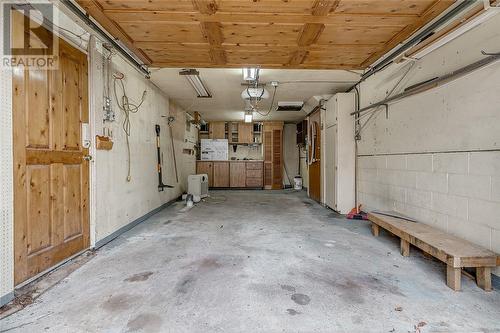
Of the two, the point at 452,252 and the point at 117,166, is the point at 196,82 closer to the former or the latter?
the point at 117,166

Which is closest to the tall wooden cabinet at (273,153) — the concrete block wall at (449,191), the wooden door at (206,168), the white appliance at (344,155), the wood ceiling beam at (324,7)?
the wooden door at (206,168)

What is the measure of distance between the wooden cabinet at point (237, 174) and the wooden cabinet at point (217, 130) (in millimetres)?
1192

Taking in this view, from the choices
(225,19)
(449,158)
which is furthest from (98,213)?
(449,158)

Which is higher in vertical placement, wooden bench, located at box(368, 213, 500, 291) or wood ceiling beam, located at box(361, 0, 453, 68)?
wood ceiling beam, located at box(361, 0, 453, 68)

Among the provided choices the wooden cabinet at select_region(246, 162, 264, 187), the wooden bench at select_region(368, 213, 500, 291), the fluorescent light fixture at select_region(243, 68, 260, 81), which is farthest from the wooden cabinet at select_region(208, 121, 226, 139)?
the wooden bench at select_region(368, 213, 500, 291)

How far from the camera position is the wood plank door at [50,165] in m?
1.95

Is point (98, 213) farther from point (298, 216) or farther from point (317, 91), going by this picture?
point (317, 91)

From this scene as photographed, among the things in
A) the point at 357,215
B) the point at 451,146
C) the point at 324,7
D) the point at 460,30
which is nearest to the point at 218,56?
the point at 324,7

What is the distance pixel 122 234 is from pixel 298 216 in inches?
116

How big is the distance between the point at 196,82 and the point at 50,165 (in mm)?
3102

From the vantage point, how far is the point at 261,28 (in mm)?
2709

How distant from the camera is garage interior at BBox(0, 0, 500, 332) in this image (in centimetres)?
175

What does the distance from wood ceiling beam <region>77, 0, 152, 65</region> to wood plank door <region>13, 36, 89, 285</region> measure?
0.41 m

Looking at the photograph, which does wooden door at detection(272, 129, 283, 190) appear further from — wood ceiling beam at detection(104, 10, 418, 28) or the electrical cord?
wood ceiling beam at detection(104, 10, 418, 28)
